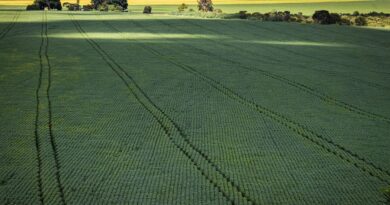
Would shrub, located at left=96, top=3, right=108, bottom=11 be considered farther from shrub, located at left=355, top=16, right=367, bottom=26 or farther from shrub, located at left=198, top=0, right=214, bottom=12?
shrub, located at left=355, top=16, right=367, bottom=26

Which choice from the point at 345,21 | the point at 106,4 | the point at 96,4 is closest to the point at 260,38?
the point at 345,21

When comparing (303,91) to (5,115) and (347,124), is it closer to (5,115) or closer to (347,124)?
(347,124)

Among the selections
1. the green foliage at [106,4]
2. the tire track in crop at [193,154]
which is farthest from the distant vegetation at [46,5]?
the tire track in crop at [193,154]

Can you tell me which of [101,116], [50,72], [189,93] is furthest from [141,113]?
[50,72]

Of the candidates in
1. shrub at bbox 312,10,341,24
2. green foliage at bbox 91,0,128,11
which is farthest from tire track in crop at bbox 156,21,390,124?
green foliage at bbox 91,0,128,11

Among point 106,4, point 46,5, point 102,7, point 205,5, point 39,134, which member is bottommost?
point 46,5

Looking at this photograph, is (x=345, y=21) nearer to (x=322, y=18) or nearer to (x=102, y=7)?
(x=322, y=18)

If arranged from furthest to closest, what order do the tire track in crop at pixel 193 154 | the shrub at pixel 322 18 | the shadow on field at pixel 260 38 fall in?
the shrub at pixel 322 18, the shadow on field at pixel 260 38, the tire track in crop at pixel 193 154

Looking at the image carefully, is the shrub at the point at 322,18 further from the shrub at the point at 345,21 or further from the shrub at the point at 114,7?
the shrub at the point at 114,7
